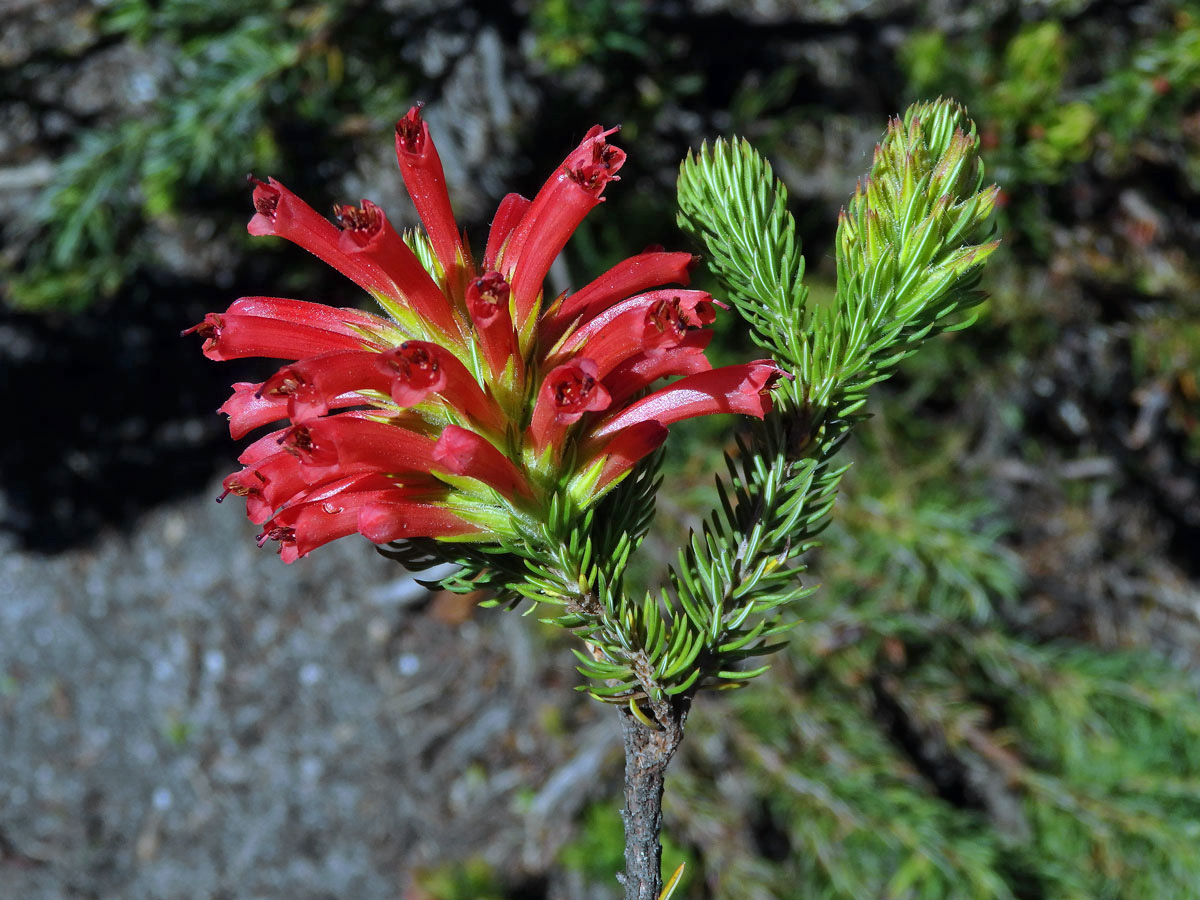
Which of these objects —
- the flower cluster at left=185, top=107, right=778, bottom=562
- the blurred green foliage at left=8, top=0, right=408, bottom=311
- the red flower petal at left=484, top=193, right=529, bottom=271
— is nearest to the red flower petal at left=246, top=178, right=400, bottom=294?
the flower cluster at left=185, top=107, right=778, bottom=562

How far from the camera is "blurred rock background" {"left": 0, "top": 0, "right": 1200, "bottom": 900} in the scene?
2424 mm

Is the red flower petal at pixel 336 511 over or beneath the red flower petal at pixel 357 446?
beneath

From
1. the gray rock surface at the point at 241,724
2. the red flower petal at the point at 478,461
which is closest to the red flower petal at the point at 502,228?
the red flower petal at the point at 478,461

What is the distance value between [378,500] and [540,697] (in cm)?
291

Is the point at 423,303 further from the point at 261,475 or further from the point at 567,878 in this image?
the point at 567,878

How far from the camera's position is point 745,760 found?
8.95ft

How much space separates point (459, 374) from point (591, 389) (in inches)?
5.4

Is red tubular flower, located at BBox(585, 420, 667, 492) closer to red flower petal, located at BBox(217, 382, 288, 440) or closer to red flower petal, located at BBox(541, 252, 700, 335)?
red flower petal, located at BBox(541, 252, 700, 335)

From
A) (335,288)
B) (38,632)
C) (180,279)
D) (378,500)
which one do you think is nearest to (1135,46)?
(378,500)

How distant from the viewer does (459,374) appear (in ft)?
2.86

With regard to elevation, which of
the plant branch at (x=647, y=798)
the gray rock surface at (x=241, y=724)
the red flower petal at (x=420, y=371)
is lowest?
the gray rock surface at (x=241, y=724)

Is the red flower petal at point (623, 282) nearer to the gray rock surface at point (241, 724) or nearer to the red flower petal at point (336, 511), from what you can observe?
the red flower petal at point (336, 511)

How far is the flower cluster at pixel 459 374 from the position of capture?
2.81 ft

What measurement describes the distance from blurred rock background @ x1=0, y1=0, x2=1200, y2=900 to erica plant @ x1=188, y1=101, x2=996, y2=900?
5.17 feet
